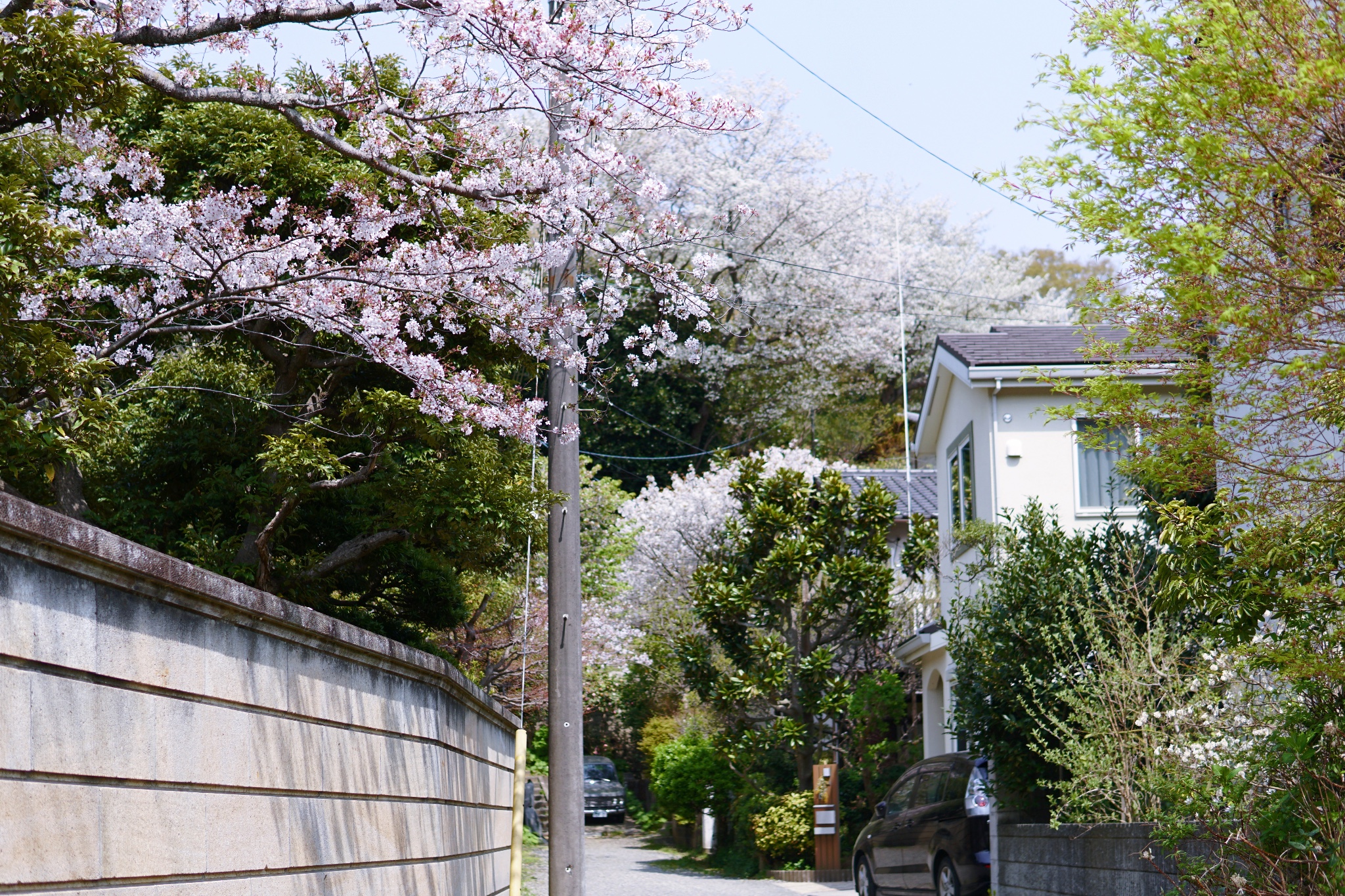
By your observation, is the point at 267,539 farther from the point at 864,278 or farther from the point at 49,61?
the point at 864,278

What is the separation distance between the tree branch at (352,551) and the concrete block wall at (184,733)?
4.18m

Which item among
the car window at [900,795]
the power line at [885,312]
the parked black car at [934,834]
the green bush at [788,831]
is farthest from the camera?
the power line at [885,312]

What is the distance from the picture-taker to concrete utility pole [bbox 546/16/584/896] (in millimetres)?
9898

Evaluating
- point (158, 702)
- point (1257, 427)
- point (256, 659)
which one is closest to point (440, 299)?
point (256, 659)

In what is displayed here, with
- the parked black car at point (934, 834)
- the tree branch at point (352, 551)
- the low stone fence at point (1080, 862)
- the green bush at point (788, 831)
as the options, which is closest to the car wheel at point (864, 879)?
the parked black car at point (934, 834)

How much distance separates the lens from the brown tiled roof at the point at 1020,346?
18.8 m

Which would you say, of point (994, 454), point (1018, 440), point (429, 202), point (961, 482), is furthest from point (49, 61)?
point (961, 482)

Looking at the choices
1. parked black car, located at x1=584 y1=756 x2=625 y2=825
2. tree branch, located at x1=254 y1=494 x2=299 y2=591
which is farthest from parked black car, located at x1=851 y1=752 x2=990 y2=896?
parked black car, located at x1=584 y1=756 x2=625 y2=825

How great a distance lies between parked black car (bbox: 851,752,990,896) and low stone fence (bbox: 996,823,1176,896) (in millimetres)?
529

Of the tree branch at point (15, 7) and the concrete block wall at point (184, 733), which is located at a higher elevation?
the tree branch at point (15, 7)

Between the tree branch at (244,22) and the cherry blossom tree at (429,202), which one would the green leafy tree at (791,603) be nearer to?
the cherry blossom tree at (429,202)

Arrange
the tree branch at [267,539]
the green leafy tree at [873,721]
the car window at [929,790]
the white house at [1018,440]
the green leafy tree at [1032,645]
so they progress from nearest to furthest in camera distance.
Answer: the tree branch at [267,539] < the green leafy tree at [1032,645] < the car window at [929,790] < the white house at [1018,440] < the green leafy tree at [873,721]

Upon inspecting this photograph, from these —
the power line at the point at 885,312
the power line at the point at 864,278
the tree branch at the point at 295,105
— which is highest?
the power line at the point at 864,278

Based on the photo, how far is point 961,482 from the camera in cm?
2106
